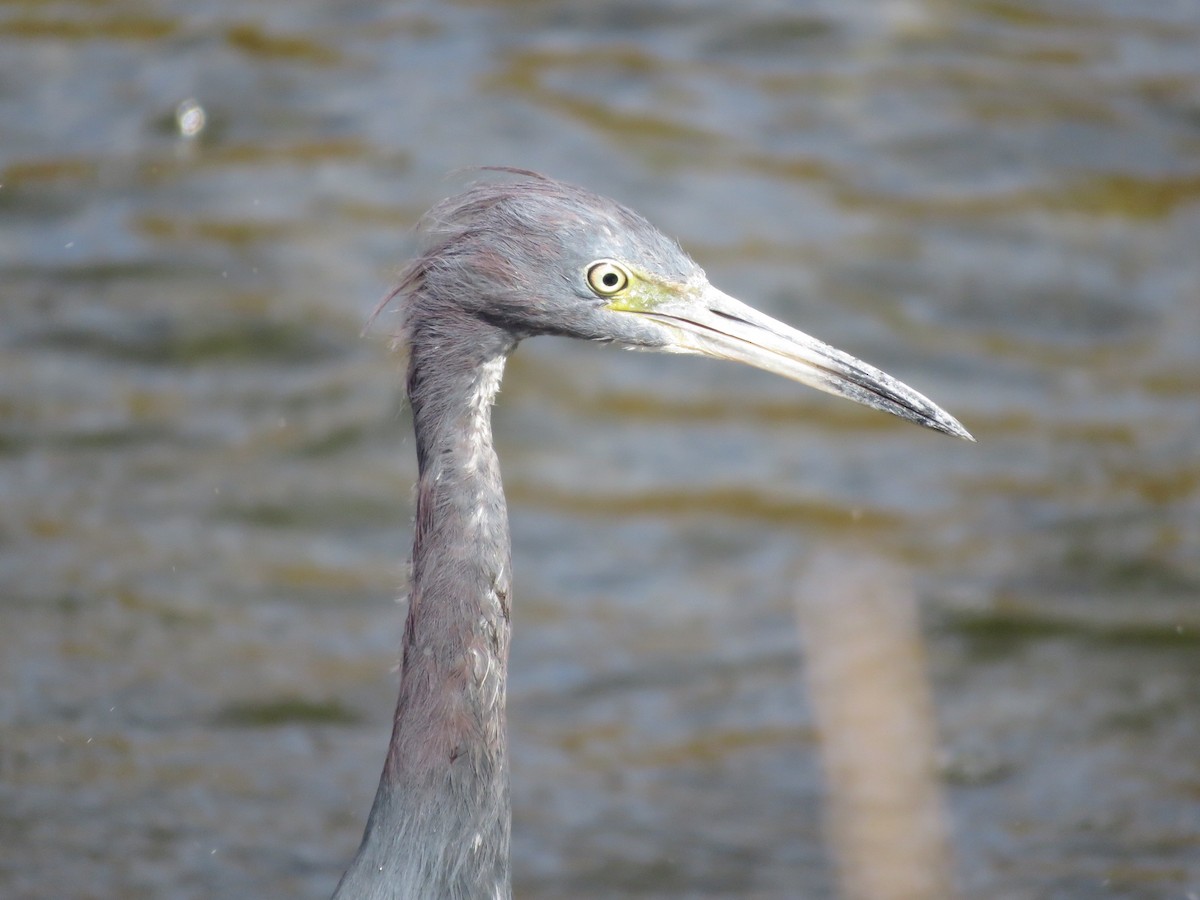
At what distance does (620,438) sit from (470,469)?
4.64 m

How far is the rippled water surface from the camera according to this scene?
651cm

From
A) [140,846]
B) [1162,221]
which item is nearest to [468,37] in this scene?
[1162,221]

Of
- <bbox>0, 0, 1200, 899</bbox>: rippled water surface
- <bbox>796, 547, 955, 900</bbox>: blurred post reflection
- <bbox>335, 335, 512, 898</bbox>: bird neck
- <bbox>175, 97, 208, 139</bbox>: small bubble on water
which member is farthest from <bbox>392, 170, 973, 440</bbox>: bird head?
<bbox>175, 97, 208, 139</bbox>: small bubble on water

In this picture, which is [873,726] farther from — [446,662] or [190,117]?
[190,117]

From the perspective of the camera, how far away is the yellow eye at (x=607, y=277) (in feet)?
13.8

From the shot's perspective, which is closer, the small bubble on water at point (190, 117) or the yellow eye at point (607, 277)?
the yellow eye at point (607, 277)

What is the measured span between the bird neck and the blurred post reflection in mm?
2427

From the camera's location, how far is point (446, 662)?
412 centimetres

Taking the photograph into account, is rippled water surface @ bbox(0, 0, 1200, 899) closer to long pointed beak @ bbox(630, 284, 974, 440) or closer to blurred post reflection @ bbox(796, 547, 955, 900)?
blurred post reflection @ bbox(796, 547, 955, 900)

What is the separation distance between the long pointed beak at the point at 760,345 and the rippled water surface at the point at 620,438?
0.96 meters

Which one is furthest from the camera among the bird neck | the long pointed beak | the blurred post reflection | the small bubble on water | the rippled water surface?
the small bubble on water

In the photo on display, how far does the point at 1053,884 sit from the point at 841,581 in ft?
7.20

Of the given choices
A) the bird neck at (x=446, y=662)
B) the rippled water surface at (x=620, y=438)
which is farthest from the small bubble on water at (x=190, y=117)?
the bird neck at (x=446, y=662)

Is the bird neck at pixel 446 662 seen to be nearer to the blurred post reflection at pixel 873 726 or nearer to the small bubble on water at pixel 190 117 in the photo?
the blurred post reflection at pixel 873 726
